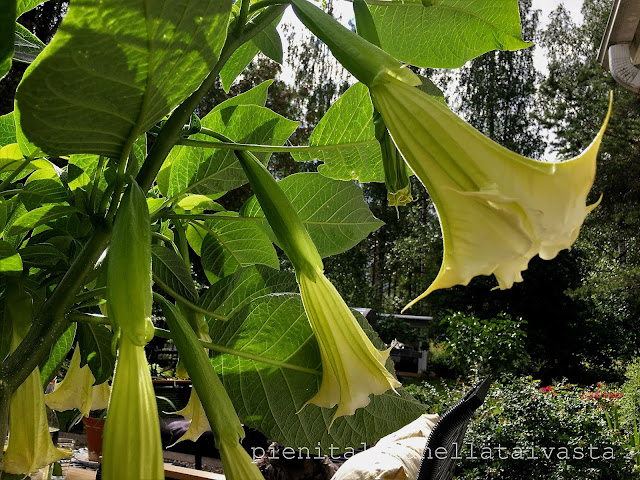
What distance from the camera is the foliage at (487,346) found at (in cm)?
483

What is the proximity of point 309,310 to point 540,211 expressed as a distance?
12cm

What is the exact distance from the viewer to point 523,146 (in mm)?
10508

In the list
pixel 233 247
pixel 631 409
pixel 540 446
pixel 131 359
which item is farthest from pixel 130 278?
pixel 631 409

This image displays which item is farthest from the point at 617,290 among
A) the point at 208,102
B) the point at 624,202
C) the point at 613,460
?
the point at 208,102

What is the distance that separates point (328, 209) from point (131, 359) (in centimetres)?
24

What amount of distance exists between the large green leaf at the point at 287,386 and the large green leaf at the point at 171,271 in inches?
1.3

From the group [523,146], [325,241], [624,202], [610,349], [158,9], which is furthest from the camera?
[523,146]

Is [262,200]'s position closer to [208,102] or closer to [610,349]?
[208,102]

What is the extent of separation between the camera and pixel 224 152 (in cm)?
37

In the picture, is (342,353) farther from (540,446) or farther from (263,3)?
(540,446)

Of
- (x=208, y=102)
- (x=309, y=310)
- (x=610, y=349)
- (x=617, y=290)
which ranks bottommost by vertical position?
(x=309, y=310)

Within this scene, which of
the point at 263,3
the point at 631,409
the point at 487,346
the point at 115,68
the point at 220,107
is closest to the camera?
the point at 115,68

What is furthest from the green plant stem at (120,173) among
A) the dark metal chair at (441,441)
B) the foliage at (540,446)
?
the foliage at (540,446)

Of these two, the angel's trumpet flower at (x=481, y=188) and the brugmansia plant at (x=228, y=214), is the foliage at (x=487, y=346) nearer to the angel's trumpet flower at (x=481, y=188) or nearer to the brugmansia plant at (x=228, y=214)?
the brugmansia plant at (x=228, y=214)
